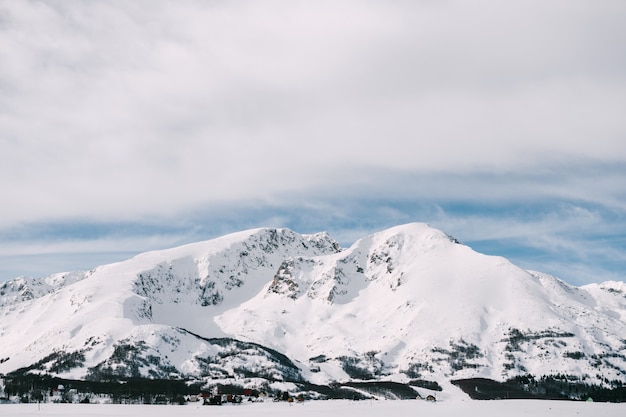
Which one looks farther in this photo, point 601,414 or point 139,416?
point 139,416

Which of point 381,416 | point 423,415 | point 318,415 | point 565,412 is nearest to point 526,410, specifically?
point 565,412

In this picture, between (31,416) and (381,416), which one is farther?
(31,416)

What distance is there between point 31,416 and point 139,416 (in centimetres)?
3304

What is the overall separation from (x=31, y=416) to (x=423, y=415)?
118792 mm

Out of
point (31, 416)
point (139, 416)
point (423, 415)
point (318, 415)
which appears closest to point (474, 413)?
point (423, 415)

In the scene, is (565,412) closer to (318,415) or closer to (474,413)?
(474,413)

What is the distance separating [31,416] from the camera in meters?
199

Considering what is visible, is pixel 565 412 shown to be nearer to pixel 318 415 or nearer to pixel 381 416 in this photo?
pixel 381 416

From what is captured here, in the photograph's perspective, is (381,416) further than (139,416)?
No

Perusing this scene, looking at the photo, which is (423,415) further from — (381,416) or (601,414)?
(601,414)

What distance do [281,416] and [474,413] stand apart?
57.2 metres

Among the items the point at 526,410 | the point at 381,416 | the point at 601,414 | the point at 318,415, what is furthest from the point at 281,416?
the point at 601,414

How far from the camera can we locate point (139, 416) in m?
200

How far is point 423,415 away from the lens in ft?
614
